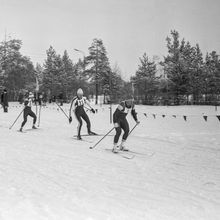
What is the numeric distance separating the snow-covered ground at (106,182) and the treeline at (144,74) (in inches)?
1127

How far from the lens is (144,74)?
53344 millimetres

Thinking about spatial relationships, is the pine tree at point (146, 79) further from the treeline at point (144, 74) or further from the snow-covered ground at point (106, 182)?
the snow-covered ground at point (106, 182)

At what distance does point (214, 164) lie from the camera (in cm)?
762

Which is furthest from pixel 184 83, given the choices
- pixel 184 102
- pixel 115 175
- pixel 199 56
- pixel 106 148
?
pixel 115 175

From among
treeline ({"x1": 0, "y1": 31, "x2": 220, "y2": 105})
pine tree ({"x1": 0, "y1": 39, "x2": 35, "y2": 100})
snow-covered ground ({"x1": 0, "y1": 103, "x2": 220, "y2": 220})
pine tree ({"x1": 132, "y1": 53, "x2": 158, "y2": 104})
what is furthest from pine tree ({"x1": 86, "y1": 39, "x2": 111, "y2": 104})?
snow-covered ground ({"x1": 0, "y1": 103, "x2": 220, "y2": 220})

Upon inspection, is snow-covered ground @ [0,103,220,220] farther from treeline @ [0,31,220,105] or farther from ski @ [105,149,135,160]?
treeline @ [0,31,220,105]

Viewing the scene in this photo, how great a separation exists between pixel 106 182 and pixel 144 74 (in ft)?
160

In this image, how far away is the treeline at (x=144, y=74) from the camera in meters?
44.7

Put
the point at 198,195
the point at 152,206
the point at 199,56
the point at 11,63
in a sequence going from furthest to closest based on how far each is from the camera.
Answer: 1. the point at 11,63
2. the point at 199,56
3. the point at 198,195
4. the point at 152,206

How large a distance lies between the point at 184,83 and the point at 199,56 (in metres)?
8.64

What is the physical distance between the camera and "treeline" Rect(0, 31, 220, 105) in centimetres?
4469

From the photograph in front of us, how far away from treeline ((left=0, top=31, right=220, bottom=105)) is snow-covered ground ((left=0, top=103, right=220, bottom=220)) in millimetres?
28632

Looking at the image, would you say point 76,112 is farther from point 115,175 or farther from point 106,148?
point 115,175

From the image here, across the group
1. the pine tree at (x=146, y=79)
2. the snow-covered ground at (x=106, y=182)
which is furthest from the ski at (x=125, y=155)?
the pine tree at (x=146, y=79)
